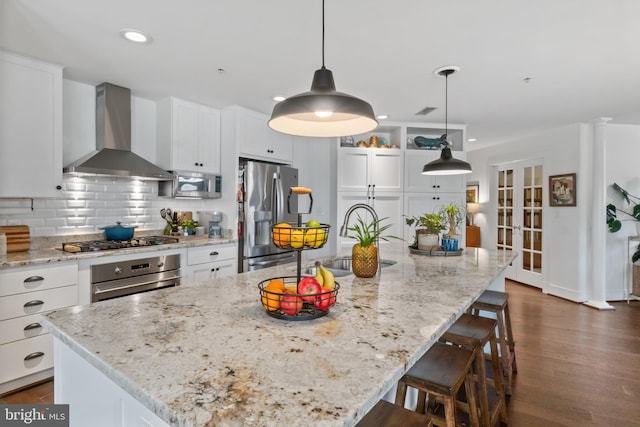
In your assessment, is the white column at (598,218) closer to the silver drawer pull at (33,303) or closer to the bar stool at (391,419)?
the bar stool at (391,419)

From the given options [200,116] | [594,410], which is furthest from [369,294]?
[200,116]

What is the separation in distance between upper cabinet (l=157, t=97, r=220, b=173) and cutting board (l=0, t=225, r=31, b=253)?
1279 mm

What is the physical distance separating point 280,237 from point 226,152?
9.68ft

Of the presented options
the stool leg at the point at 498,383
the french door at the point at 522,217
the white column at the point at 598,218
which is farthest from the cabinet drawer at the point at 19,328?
the french door at the point at 522,217

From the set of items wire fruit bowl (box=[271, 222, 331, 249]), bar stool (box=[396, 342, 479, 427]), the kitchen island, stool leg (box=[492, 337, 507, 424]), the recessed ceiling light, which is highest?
the recessed ceiling light

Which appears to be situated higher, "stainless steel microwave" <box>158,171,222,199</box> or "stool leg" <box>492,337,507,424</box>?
"stainless steel microwave" <box>158,171,222,199</box>

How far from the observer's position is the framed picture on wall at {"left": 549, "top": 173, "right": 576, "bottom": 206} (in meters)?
4.64

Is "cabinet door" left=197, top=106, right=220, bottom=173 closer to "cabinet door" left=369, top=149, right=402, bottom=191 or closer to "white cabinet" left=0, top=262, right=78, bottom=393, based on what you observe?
"white cabinet" left=0, top=262, right=78, bottom=393

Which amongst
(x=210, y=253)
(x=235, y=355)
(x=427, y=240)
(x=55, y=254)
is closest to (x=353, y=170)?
(x=427, y=240)

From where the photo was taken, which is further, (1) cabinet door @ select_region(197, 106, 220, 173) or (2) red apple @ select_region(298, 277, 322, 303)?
(1) cabinet door @ select_region(197, 106, 220, 173)

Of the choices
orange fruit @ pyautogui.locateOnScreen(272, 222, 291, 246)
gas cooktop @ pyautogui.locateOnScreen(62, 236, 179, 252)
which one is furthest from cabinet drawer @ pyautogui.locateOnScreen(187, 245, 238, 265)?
orange fruit @ pyautogui.locateOnScreen(272, 222, 291, 246)

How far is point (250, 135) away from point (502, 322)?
3.05 metres

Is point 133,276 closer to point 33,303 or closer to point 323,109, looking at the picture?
point 33,303

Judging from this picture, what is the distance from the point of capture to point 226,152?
3912 mm
